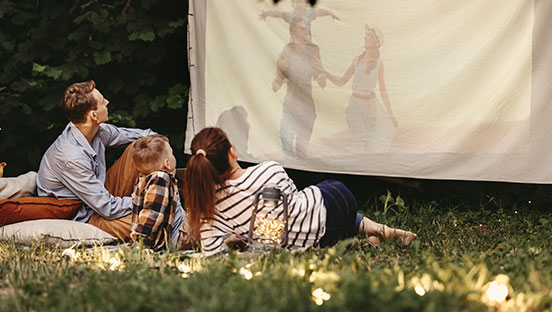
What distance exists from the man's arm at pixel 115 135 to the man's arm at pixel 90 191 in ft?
1.27

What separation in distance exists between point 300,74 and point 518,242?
176 centimetres

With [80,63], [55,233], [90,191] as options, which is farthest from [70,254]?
[80,63]

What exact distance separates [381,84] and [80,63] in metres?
2.15

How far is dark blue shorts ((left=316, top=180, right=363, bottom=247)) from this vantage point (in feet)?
9.66

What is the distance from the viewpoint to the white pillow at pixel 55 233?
3.10 metres

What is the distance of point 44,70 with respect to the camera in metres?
4.45

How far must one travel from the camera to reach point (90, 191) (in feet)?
10.9

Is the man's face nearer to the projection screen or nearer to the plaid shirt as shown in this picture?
the plaid shirt

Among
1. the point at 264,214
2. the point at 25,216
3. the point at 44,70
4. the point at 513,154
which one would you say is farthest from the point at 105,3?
the point at 513,154

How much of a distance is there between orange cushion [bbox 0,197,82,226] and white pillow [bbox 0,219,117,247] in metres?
0.11

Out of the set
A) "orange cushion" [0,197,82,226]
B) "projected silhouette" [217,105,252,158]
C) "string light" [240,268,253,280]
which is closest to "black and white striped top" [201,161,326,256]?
"string light" [240,268,253,280]

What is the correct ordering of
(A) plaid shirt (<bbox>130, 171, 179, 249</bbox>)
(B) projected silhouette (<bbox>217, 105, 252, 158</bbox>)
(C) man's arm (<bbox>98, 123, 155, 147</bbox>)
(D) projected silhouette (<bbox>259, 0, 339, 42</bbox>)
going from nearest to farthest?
(A) plaid shirt (<bbox>130, 171, 179, 249</bbox>)
(C) man's arm (<bbox>98, 123, 155, 147</bbox>)
(D) projected silhouette (<bbox>259, 0, 339, 42</bbox>)
(B) projected silhouette (<bbox>217, 105, 252, 158</bbox>)

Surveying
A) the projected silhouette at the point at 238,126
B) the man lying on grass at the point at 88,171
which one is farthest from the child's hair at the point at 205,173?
the projected silhouette at the point at 238,126

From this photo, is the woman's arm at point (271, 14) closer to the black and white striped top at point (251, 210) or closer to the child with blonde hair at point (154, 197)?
the child with blonde hair at point (154, 197)
